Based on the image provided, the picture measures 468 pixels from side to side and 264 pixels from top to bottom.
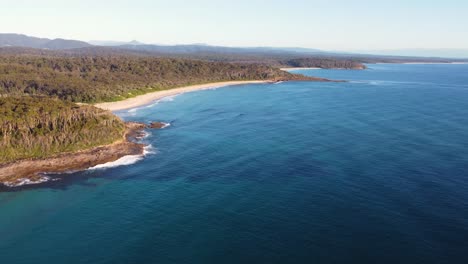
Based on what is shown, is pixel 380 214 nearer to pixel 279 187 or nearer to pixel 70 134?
pixel 279 187

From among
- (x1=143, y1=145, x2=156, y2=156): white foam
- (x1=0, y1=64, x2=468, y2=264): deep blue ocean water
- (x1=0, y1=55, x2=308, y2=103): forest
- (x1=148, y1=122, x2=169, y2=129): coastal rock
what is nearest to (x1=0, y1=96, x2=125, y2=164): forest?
(x1=143, y1=145, x2=156, y2=156): white foam

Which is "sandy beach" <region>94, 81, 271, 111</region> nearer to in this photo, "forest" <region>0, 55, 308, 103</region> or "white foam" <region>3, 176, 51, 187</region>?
"forest" <region>0, 55, 308, 103</region>

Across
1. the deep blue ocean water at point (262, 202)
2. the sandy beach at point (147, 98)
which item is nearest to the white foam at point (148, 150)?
the deep blue ocean water at point (262, 202)

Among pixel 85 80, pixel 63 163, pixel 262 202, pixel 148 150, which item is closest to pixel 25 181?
pixel 63 163

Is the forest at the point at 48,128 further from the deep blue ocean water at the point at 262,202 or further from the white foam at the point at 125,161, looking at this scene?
the deep blue ocean water at the point at 262,202

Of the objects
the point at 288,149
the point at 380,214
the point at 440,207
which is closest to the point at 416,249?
the point at 380,214

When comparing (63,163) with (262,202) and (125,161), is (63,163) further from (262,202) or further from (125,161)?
(262,202)

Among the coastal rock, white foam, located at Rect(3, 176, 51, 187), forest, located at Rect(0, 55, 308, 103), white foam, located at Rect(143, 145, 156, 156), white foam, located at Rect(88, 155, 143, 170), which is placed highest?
forest, located at Rect(0, 55, 308, 103)
